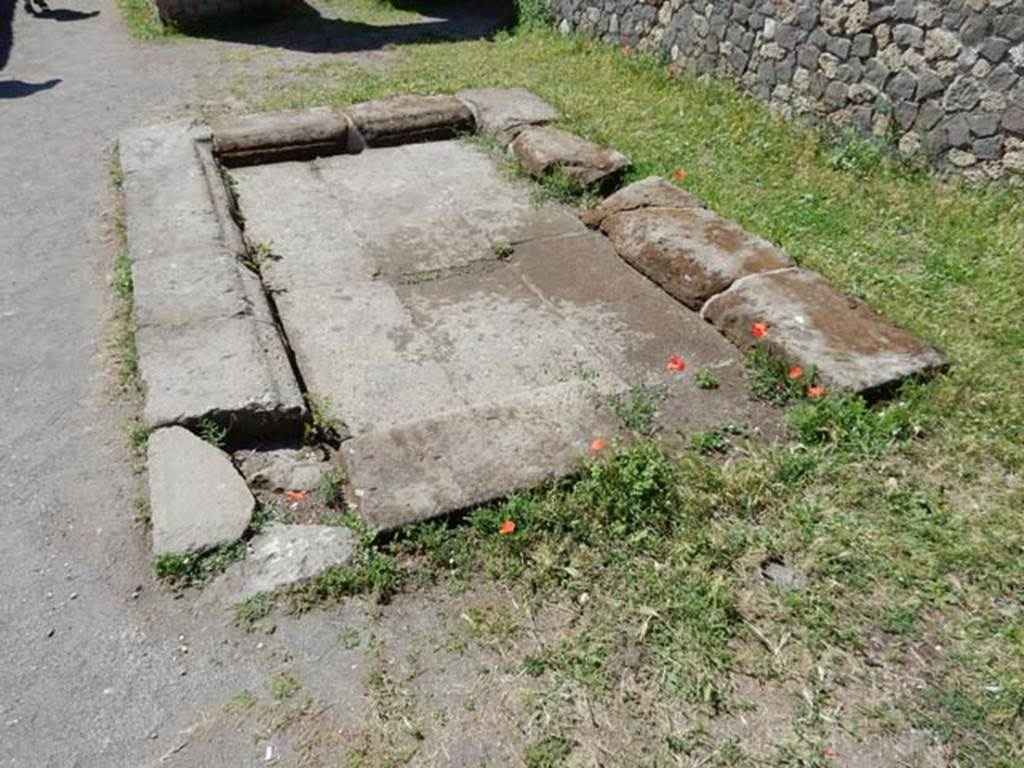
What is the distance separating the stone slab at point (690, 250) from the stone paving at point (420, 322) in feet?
0.04

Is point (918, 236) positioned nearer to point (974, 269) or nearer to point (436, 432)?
point (974, 269)

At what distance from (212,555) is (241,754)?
0.70 meters

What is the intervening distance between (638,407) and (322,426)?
1.21 metres

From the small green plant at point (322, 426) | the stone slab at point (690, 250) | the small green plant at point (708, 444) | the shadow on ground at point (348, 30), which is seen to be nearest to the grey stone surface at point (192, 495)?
the small green plant at point (322, 426)

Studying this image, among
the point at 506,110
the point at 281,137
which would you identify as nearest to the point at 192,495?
the point at 281,137

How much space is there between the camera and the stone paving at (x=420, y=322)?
115 inches

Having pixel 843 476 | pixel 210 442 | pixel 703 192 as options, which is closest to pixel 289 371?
pixel 210 442

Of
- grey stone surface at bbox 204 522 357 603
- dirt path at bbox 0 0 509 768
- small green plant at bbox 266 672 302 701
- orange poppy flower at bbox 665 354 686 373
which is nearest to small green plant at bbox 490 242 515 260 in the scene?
orange poppy flower at bbox 665 354 686 373

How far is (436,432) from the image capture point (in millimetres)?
3018

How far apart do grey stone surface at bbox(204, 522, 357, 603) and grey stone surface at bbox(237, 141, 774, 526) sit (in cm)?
14

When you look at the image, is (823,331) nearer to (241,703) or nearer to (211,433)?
(211,433)

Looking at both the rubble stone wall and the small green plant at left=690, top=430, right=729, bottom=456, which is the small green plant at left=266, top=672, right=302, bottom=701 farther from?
the rubble stone wall

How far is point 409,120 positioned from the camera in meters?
6.02

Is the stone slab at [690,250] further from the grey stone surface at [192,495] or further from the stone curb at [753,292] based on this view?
the grey stone surface at [192,495]
